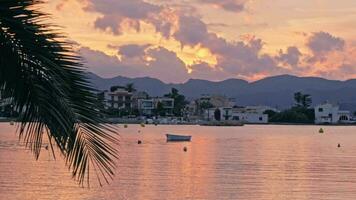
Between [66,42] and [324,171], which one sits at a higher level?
[66,42]

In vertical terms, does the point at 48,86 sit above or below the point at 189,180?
above

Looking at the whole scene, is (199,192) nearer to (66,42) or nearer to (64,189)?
(64,189)

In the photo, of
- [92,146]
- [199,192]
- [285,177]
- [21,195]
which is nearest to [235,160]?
[285,177]

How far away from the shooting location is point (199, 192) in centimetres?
3878

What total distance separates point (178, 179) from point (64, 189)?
9.78 meters

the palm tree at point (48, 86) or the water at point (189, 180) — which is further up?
the palm tree at point (48, 86)

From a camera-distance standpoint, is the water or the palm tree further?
the water

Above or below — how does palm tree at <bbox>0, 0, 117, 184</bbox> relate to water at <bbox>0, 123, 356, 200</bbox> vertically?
Answer: above

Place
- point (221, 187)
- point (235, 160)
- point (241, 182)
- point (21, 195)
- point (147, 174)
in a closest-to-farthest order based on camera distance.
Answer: point (21, 195) < point (221, 187) < point (241, 182) < point (147, 174) < point (235, 160)

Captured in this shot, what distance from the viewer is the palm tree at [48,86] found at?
6.62m

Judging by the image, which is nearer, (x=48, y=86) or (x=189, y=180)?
(x=48, y=86)

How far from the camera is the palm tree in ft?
21.7

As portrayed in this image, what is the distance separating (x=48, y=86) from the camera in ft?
21.8

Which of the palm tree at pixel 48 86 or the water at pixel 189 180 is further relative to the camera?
the water at pixel 189 180
